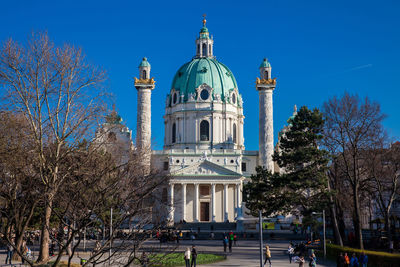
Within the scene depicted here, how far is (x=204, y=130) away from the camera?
299 feet

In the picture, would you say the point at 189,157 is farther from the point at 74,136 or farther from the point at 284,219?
the point at 74,136

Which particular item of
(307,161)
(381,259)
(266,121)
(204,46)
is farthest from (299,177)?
(204,46)

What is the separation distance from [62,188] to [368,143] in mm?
28275

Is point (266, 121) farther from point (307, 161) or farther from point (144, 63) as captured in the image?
point (307, 161)

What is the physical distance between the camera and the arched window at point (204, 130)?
90625mm

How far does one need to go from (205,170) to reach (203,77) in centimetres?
2012

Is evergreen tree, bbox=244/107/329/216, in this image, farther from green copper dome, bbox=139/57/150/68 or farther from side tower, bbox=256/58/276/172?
green copper dome, bbox=139/57/150/68

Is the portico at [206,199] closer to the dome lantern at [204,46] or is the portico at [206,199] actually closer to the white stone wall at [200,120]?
the white stone wall at [200,120]

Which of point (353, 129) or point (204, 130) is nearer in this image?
point (353, 129)

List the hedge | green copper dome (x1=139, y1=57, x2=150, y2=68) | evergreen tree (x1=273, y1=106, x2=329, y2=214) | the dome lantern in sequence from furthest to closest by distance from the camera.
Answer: the dome lantern → green copper dome (x1=139, y1=57, x2=150, y2=68) → evergreen tree (x1=273, y1=106, x2=329, y2=214) → the hedge

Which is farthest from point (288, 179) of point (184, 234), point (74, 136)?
point (74, 136)

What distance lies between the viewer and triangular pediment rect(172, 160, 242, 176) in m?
80.7

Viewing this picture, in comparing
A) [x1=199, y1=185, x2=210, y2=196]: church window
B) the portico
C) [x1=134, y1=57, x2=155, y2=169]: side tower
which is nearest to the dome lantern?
[x1=134, y1=57, x2=155, y2=169]: side tower

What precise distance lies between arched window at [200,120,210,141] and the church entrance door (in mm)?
12831
